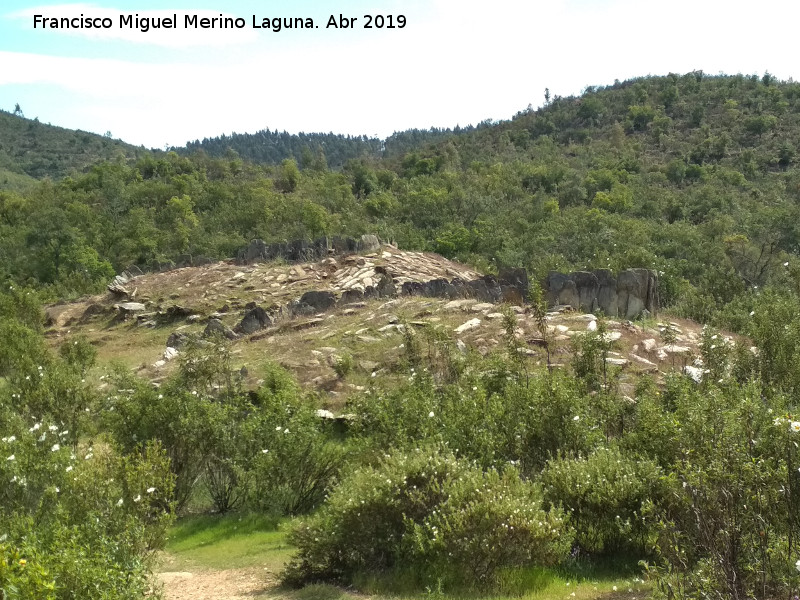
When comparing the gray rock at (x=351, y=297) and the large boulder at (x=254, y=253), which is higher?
the large boulder at (x=254, y=253)

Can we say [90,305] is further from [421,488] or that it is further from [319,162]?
[319,162]

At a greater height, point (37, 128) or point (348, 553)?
point (37, 128)

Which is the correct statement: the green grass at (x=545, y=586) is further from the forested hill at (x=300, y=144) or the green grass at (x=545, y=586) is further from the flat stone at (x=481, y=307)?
the forested hill at (x=300, y=144)

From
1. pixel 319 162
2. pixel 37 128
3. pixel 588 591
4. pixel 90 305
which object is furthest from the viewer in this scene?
pixel 37 128

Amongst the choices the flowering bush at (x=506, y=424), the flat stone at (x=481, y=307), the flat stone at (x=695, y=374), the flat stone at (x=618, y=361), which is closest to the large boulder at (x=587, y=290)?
the flat stone at (x=481, y=307)

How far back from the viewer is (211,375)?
12.1m

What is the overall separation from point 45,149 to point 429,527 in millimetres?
123390

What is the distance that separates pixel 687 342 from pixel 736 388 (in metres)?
6.58

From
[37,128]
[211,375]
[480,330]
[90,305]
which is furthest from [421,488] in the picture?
[37,128]

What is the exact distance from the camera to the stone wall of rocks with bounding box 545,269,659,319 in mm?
16734

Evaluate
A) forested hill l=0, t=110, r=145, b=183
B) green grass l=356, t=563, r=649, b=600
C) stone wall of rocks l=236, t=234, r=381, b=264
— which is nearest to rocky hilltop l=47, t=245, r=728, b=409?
stone wall of rocks l=236, t=234, r=381, b=264

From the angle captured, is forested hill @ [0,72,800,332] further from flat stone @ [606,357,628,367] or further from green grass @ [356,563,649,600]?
green grass @ [356,563,649,600]

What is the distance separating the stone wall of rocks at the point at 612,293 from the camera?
54.9 feet

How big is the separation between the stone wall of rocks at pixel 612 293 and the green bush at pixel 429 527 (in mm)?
10042
